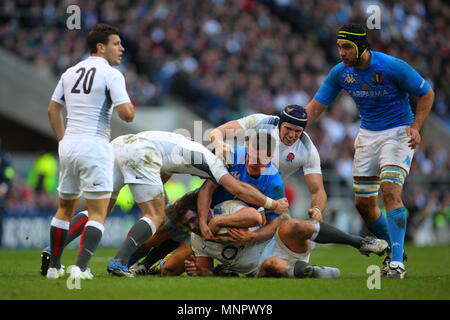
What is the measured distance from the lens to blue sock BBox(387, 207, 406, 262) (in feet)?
25.8

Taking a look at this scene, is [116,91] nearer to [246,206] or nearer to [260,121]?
[246,206]

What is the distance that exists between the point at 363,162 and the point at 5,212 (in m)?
9.38

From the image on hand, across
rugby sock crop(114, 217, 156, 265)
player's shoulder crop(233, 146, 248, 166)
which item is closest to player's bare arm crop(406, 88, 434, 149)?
player's shoulder crop(233, 146, 248, 166)

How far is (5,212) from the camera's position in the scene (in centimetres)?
1593

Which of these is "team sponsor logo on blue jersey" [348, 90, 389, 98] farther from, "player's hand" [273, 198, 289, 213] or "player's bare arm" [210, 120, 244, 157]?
"player's hand" [273, 198, 289, 213]

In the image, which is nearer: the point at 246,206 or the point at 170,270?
the point at 246,206

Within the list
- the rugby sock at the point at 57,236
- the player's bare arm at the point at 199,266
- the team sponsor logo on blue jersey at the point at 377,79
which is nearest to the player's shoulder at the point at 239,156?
the player's bare arm at the point at 199,266

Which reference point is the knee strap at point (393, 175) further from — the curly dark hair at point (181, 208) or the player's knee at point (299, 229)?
the curly dark hair at point (181, 208)

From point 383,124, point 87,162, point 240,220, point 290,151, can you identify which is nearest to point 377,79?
point 383,124

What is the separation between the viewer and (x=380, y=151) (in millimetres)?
8422

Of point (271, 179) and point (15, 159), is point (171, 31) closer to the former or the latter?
point (15, 159)

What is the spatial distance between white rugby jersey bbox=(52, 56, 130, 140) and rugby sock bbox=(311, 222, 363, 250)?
7.16 feet

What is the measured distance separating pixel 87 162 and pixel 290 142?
2.24 meters
